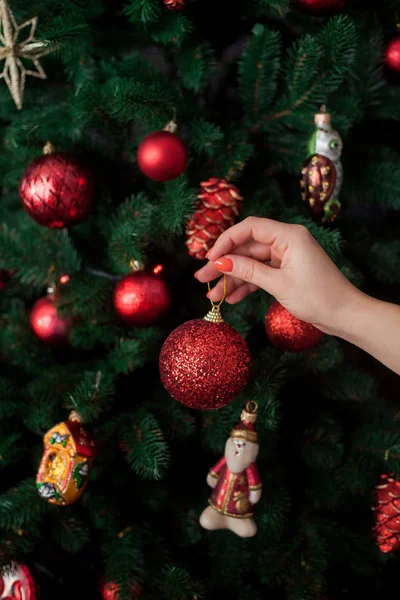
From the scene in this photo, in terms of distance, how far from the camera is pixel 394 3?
2.92 feet

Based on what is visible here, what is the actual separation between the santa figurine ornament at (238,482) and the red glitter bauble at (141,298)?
25cm

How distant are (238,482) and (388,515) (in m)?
0.35

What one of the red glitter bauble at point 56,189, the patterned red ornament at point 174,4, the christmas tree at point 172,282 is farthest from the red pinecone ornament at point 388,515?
the patterned red ornament at point 174,4

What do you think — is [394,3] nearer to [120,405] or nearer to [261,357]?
[261,357]

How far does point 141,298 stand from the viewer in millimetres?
836

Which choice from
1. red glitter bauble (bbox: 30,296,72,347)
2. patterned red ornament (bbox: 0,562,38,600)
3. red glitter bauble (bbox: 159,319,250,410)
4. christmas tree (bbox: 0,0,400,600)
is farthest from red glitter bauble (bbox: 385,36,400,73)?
patterned red ornament (bbox: 0,562,38,600)

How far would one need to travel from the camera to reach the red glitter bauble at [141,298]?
2.75 feet

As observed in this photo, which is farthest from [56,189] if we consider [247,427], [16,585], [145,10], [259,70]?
[16,585]

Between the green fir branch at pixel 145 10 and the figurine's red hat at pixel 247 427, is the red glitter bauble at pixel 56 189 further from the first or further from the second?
the figurine's red hat at pixel 247 427

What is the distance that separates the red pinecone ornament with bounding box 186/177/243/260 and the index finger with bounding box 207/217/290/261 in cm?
9

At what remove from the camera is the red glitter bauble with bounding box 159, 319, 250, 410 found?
631mm

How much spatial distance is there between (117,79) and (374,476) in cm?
96

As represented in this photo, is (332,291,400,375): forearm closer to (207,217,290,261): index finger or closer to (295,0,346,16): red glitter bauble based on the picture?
(207,217,290,261): index finger

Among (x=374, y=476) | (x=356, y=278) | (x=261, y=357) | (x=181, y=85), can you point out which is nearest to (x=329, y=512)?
(x=374, y=476)
